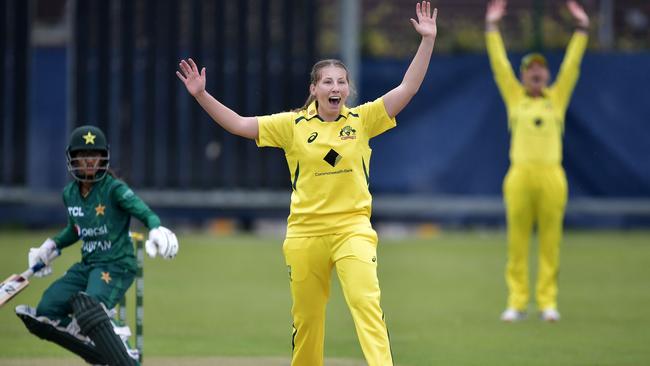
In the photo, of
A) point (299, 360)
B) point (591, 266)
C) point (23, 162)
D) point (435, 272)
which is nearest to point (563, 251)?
point (591, 266)

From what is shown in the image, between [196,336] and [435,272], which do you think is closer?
[196,336]

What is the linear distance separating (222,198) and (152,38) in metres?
2.46

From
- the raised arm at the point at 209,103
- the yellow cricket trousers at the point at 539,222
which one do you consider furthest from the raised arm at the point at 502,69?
the raised arm at the point at 209,103

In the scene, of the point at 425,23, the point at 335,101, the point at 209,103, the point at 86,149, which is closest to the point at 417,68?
the point at 425,23

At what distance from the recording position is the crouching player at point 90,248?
26.5 ft

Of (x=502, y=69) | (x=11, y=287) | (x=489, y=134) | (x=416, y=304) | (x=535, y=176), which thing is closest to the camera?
(x=11, y=287)

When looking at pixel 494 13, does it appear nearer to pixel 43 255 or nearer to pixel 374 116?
pixel 374 116

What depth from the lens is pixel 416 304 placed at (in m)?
13.0

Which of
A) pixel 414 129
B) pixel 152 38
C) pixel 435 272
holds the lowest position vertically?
pixel 435 272

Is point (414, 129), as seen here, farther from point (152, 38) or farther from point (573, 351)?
point (573, 351)

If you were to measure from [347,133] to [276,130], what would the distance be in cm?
41

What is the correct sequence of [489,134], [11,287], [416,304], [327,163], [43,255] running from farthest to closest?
[489,134], [416,304], [43,255], [11,287], [327,163]

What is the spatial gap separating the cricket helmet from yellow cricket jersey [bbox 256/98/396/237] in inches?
47.2

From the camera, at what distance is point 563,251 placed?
17484 mm
